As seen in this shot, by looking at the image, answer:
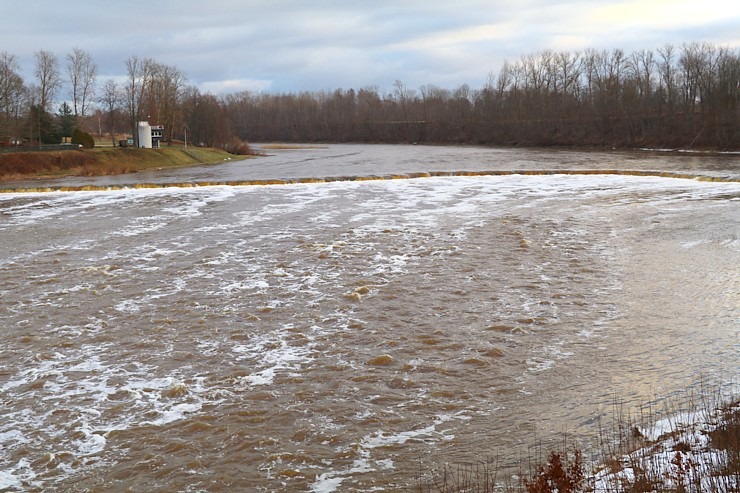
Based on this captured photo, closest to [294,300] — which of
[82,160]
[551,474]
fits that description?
[551,474]

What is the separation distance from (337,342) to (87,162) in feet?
161

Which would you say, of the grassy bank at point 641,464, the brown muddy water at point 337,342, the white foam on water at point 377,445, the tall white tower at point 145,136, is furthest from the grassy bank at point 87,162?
the grassy bank at point 641,464

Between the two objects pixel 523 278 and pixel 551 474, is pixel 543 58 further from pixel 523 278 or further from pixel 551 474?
pixel 551 474

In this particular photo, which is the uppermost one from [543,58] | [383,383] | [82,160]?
[543,58]

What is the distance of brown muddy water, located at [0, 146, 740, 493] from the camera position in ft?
26.3

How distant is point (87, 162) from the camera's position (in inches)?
2158

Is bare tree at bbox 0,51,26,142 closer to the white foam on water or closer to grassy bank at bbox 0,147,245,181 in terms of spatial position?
grassy bank at bbox 0,147,245,181

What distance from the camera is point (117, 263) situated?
18.8m

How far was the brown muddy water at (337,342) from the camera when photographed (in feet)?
26.3

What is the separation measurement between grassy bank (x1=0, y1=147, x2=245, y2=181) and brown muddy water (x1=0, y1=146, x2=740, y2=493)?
94.6ft

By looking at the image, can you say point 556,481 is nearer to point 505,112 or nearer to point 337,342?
point 337,342

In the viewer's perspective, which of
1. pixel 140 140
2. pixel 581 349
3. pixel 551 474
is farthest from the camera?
pixel 140 140

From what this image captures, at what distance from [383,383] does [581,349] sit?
348cm

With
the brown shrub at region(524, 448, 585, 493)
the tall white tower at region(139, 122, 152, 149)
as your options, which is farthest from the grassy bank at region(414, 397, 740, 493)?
the tall white tower at region(139, 122, 152, 149)
